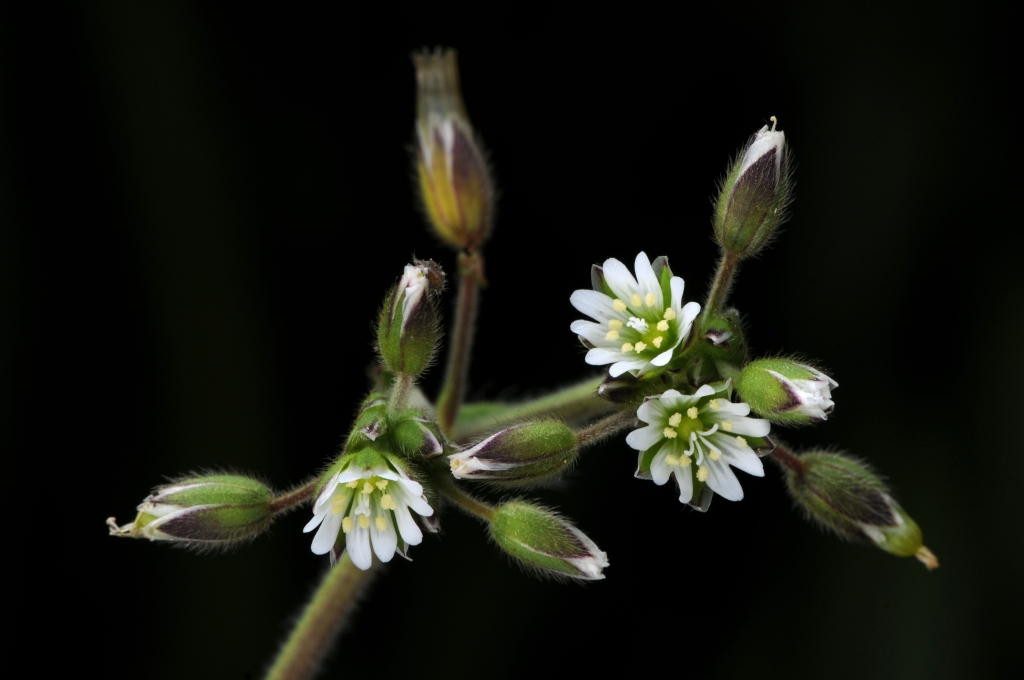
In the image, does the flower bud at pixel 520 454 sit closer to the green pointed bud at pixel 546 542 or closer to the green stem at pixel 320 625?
the green pointed bud at pixel 546 542

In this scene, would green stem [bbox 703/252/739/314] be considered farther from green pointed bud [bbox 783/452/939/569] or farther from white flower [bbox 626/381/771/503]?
green pointed bud [bbox 783/452/939/569]

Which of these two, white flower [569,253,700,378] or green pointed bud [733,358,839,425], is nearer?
green pointed bud [733,358,839,425]

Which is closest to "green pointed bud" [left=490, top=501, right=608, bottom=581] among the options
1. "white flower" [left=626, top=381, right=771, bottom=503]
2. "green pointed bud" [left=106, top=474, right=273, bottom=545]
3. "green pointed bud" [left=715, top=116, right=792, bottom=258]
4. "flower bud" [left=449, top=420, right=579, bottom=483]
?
"flower bud" [left=449, top=420, right=579, bottom=483]

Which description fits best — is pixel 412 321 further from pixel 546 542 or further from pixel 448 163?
pixel 448 163

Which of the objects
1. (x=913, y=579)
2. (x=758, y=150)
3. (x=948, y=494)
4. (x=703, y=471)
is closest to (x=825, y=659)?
(x=913, y=579)

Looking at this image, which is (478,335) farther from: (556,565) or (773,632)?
(556,565)

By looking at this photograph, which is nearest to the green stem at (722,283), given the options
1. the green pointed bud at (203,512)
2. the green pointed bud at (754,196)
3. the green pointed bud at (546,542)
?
the green pointed bud at (754,196)

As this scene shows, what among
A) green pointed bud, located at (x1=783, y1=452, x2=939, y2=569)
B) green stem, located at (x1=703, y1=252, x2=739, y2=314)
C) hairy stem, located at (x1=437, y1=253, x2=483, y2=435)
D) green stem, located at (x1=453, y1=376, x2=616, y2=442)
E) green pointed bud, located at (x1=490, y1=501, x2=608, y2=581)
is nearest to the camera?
green pointed bud, located at (x1=490, y1=501, x2=608, y2=581)
